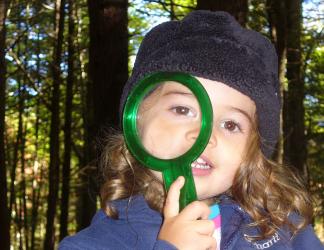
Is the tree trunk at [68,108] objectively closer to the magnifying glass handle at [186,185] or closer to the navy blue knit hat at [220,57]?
the navy blue knit hat at [220,57]

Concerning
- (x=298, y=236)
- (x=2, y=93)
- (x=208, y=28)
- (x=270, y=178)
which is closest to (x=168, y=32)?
(x=208, y=28)

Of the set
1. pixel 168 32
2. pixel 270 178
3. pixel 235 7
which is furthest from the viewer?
pixel 235 7

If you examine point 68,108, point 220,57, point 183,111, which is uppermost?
point 220,57

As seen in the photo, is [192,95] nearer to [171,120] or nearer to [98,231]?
[171,120]

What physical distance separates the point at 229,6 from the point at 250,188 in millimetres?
2479

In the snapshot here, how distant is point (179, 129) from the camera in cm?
171

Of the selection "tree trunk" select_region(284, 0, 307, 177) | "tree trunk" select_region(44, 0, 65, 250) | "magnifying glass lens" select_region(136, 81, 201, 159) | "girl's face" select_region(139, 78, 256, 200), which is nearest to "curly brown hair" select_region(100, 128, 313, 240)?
"girl's face" select_region(139, 78, 256, 200)

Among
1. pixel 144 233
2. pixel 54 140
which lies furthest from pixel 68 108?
pixel 144 233

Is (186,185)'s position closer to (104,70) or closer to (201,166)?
(201,166)

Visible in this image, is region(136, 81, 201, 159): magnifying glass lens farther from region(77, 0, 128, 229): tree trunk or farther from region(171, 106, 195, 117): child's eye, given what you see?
region(77, 0, 128, 229): tree trunk

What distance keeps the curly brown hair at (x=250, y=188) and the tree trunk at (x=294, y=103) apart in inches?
269

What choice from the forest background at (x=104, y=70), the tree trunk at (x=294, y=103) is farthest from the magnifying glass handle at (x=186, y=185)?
the tree trunk at (x=294, y=103)

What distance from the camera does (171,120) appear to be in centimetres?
175

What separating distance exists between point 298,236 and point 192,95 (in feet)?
2.81
